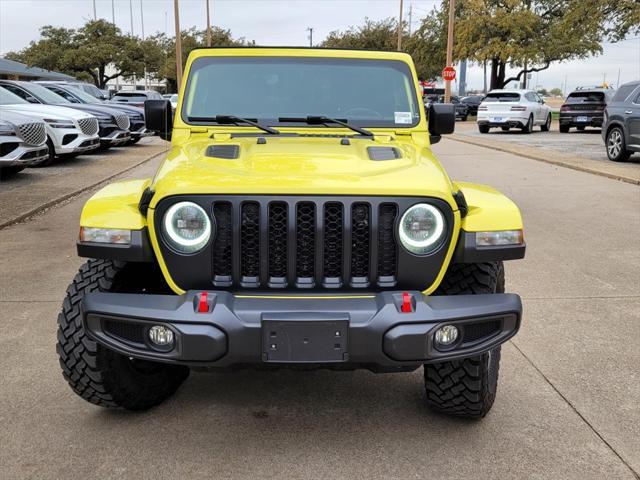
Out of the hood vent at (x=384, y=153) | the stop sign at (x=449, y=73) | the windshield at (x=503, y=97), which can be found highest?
the stop sign at (x=449, y=73)

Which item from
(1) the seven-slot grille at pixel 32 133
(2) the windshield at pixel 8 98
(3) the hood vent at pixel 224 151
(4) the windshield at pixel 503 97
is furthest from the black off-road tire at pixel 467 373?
(4) the windshield at pixel 503 97

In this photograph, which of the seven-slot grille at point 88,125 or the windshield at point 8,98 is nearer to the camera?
the windshield at point 8,98

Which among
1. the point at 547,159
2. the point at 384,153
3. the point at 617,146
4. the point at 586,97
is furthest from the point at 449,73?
the point at 384,153

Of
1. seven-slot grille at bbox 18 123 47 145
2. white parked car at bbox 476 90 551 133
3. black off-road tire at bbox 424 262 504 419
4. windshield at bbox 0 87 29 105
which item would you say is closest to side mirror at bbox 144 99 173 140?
black off-road tire at bbox 424 262 504 419

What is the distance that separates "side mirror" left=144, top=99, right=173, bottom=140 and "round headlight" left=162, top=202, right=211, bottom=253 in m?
1.55

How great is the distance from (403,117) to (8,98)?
40.4 ft

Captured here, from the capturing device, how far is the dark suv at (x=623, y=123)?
1409 cm

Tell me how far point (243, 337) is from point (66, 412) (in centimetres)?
134

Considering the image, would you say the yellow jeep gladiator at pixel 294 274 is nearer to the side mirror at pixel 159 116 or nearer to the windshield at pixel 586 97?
the side mirror at pixel 159 116

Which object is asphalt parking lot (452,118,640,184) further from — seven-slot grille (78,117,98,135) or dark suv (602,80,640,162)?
seven-slot grille (78,117,98,135)

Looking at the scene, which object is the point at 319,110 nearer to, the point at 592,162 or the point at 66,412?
the point at 66,412

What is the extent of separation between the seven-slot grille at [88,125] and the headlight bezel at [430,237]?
529 inches

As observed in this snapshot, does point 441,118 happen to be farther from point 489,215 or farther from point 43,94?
point 43,94

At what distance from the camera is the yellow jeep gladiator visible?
2.67 m
